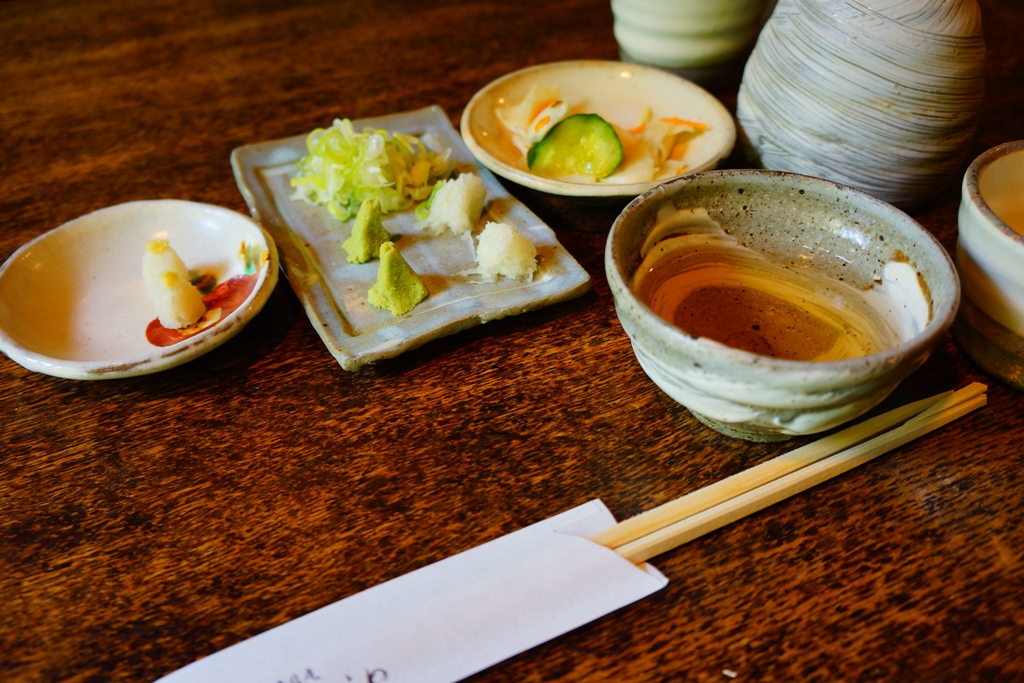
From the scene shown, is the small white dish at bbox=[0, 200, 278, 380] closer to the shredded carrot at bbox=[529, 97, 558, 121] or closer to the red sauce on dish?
the red sauce on dish

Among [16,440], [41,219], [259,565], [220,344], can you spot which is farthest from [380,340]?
[41,219]

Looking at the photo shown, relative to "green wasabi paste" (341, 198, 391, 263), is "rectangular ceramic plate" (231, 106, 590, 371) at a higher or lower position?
lower

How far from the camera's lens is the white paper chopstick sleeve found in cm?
81

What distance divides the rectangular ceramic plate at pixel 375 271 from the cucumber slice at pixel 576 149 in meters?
0.11

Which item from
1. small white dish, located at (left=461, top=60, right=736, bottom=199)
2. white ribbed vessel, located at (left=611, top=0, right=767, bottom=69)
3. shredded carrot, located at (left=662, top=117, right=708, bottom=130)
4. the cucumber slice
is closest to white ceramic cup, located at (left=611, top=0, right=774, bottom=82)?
white ribbed vessel, located at (left=611, top=0, right=767, bottom=69)

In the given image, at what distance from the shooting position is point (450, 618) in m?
0.84

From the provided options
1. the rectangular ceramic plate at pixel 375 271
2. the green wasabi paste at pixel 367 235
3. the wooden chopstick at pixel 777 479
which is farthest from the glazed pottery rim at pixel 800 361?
the green wasabi paste at pixel 367 235

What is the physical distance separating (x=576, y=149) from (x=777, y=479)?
86 centimetres

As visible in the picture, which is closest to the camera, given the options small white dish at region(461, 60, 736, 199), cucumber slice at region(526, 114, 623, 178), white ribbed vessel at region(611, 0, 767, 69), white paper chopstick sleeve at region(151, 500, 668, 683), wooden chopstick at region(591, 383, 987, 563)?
white paper chopstick sleeve at region(151, 500, 668, 683)

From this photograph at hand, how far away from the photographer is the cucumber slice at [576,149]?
4.96ft

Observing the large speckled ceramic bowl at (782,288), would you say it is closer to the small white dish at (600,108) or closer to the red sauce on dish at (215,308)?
the small white dish at (600,108)

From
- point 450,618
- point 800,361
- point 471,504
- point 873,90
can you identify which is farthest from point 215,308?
point 873,90

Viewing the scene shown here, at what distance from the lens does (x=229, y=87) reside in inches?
81.7

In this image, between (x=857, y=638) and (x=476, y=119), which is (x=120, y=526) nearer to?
(x=857, y=638)
